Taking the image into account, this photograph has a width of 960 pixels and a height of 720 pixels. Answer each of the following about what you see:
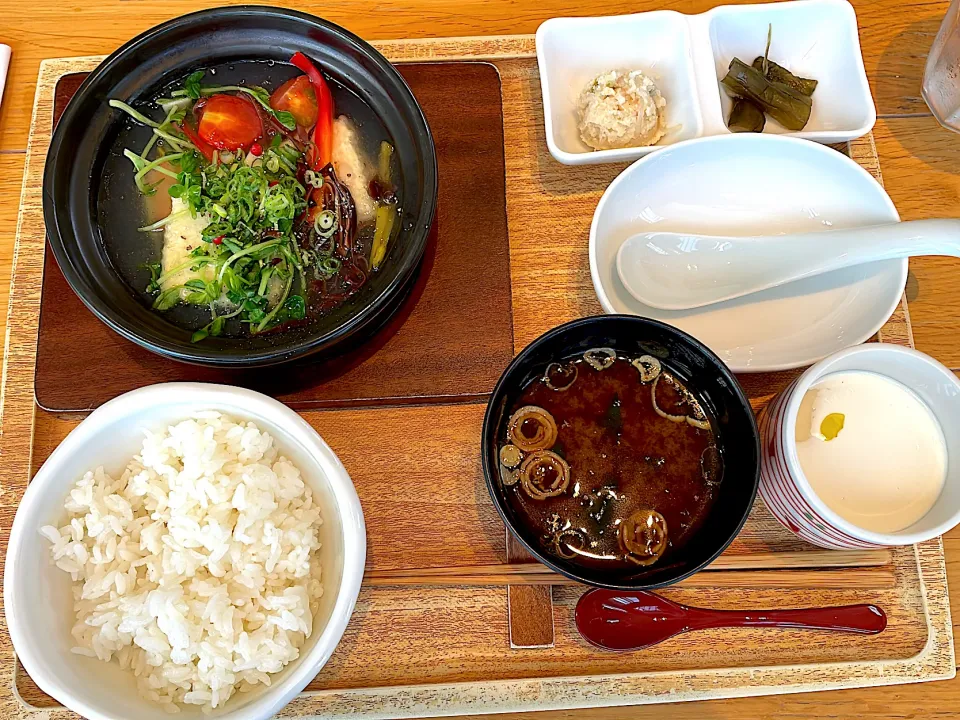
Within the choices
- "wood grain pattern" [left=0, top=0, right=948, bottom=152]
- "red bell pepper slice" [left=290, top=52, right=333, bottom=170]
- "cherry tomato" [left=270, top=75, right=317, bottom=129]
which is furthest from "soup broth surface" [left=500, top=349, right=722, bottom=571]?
"wood grain pattern" [left=0, top=0, right=948, bottom=152]

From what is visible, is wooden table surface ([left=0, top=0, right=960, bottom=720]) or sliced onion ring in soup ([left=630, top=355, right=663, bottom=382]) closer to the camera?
sliced onion ring in soup ([left=630, top=355, right=663, bottom=382])

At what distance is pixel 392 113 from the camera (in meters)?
1.53

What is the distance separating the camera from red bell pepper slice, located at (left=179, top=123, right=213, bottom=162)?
5.17 feet

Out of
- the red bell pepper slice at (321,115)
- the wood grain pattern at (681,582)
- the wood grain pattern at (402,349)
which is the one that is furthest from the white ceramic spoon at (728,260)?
the red bell pepper slice at (321,115)

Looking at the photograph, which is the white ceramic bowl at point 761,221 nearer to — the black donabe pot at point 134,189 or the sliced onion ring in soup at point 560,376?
the sliced onion ring in soup at point 560,376

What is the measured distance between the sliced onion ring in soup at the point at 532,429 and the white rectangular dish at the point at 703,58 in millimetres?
583

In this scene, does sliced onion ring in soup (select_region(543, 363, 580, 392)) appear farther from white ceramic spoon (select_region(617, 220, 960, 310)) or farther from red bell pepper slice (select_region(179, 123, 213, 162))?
red bell pepper slice (select_region(179, 123, 213, 162))

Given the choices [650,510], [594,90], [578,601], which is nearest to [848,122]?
[594,90]

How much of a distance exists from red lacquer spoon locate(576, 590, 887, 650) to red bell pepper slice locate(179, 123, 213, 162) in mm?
1239

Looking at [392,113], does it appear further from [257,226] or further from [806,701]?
[806,701]

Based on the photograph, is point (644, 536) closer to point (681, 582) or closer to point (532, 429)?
point (681, 582)

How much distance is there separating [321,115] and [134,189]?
439mm

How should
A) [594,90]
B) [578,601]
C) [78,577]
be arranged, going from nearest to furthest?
[78,577]
[578,601]
[594,90]

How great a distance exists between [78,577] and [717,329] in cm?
134
